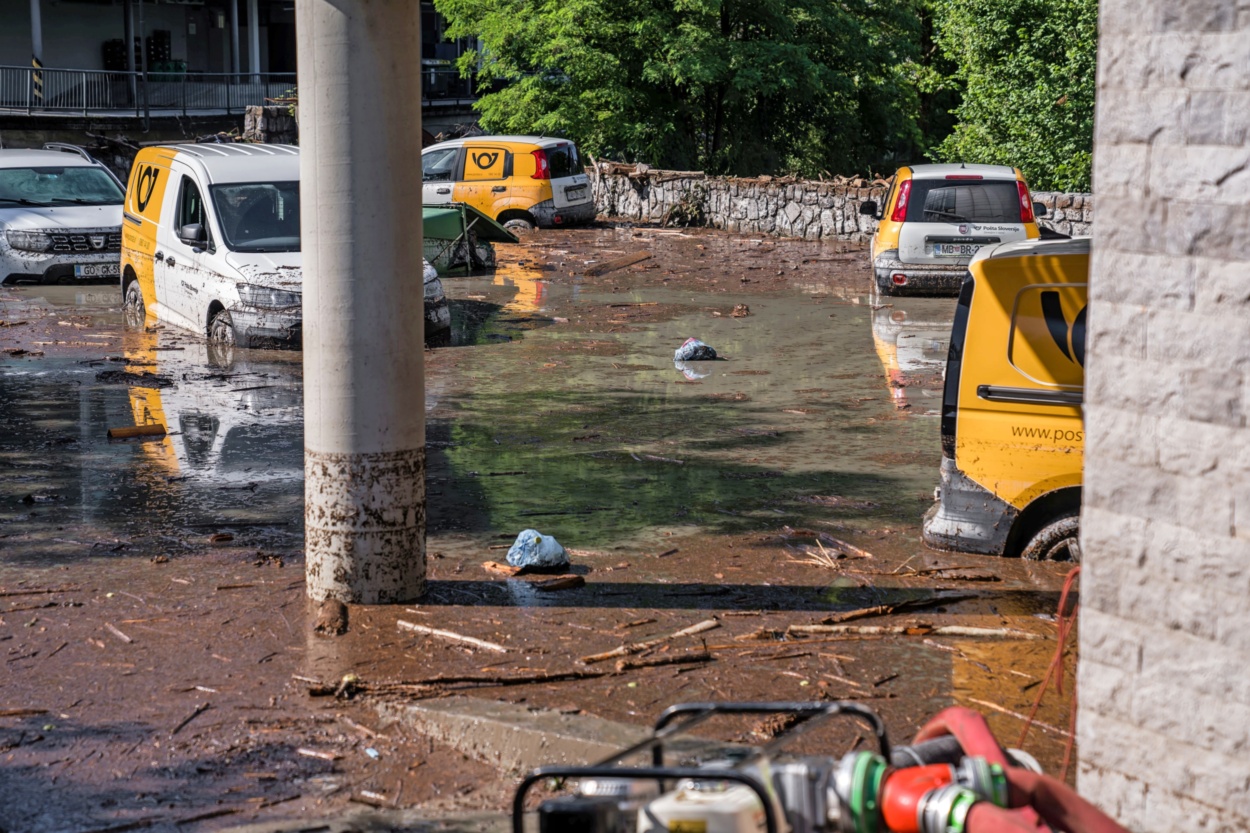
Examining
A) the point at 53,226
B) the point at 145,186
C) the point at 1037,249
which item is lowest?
the point at 1037,249

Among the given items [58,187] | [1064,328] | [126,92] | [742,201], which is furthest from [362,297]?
[126,92]

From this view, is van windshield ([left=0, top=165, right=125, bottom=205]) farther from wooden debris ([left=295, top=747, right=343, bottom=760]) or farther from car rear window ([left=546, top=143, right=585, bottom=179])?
wooden debris ([left=295, top=747, right=343, bottom=760])

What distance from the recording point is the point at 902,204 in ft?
60.9

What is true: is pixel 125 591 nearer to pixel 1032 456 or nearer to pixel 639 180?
pixel 1032 456

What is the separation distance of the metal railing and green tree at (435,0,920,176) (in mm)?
9078

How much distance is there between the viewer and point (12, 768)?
5.65m

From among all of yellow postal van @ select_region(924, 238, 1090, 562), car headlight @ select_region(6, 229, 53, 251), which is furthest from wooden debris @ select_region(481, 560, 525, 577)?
car headlight @ select_region(6, 229, 53, 251)

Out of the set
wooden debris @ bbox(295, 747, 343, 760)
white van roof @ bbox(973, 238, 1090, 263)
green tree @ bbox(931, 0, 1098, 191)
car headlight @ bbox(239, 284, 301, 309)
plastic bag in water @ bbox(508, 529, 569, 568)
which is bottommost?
wooden debris @ bbox(295, 747, 343, 760)

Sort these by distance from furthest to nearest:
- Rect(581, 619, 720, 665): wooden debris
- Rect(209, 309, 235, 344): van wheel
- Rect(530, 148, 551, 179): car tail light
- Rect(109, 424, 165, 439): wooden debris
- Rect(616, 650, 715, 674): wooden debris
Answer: Rect(530, 148, 551, 179): car tail light → Rect(209, 309, 235, 344): van wheel → Rect(109, 424, 165, 439): wooden debris → Rect(581, 619, 720, 665): wooden debris → Rect(616, 650, 715, 674): wooden debris

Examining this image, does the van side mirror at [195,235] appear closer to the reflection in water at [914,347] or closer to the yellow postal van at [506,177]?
the reflection in water at [914,347]

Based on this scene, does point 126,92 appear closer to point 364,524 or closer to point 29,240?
point 29,240

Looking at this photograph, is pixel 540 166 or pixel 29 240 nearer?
pixel 29 240

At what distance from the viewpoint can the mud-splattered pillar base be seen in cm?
729

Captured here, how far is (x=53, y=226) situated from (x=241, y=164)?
5.53 meters
